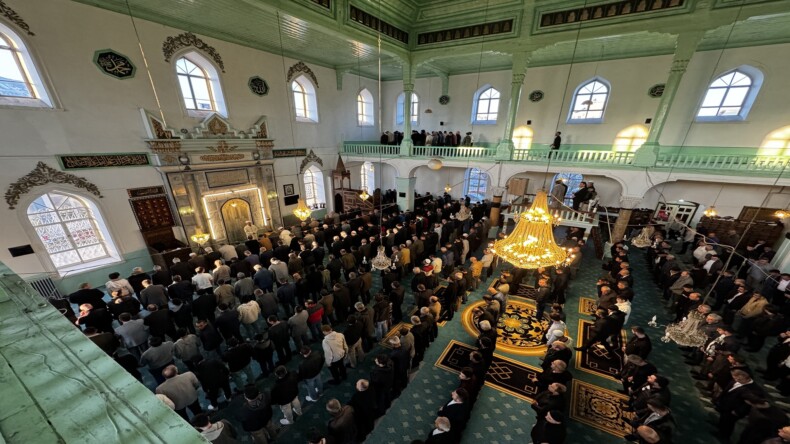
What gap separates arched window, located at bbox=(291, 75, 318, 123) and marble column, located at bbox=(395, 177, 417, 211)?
16.8 feet

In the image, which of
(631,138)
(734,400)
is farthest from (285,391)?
(631,138)

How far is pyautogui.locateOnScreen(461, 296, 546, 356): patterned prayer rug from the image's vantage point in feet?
20.4

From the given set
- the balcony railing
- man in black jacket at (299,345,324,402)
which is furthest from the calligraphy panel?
man in black jacket at (299,345,324,402)

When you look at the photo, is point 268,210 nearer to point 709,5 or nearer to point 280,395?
point 280,395

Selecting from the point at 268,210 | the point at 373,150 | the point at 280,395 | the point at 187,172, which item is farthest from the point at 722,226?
the point at 187,172

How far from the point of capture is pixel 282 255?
27.7 ft

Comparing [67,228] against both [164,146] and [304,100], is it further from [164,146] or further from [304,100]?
[304,100]

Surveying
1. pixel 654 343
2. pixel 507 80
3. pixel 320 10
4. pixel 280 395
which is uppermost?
pixel 320 10

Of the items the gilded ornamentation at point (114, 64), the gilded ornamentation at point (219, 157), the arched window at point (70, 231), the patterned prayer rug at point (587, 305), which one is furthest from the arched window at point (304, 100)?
the patterned prayer rug at point (587, 305)

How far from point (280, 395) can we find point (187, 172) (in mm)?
8562

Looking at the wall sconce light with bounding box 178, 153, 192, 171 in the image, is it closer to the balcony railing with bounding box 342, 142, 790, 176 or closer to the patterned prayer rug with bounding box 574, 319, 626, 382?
the balcony railing with bounding box 342, 142, 790, 176

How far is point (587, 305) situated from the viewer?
7676 mm

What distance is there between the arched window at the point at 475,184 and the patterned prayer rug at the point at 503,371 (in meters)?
12.0

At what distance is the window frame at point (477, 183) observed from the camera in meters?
16.7
